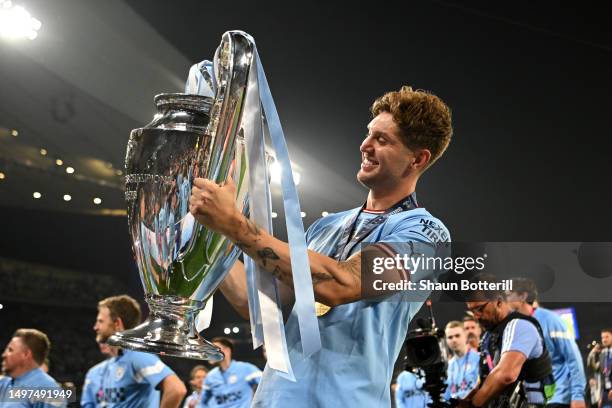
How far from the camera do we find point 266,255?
1050 millimetres

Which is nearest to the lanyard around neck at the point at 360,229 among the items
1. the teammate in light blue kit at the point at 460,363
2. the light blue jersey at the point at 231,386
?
the teammate in light blue kit at the point at 460,363

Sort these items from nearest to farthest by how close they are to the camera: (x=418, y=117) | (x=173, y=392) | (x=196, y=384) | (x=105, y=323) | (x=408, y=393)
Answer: (x=418, y=117) < (x=173, y=392) < (x=105, y=323) < (x=408, y=393) < (x=196, y=384)

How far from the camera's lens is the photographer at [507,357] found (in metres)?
3.26

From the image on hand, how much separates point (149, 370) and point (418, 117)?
3530 millimetres

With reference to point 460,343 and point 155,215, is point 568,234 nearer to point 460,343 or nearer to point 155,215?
point 460,343

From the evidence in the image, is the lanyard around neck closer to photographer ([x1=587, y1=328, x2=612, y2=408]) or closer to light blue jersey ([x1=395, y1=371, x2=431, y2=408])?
photographer ([x1=587, y1=328, x2=612, y2=408])

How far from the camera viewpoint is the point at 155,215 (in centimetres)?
99

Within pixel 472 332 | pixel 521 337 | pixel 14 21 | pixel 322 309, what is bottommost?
pixel 322 309

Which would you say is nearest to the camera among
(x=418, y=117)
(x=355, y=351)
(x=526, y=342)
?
(x=355, y=351)

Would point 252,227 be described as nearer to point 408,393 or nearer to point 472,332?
point 472,332

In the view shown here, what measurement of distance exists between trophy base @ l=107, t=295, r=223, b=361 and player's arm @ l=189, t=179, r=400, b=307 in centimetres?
12

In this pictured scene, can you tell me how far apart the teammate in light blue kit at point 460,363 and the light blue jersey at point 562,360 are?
2.77ft

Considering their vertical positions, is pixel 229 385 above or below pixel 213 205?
above

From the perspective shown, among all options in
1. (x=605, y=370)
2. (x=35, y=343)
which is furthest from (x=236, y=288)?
(x=605, y=370)
